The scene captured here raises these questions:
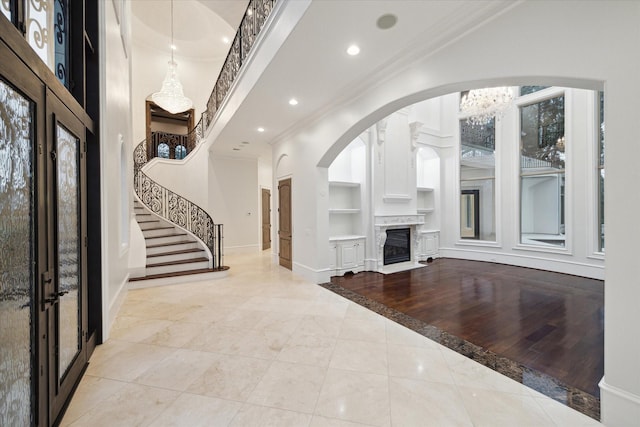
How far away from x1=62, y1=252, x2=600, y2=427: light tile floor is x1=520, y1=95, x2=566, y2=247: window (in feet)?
18.6

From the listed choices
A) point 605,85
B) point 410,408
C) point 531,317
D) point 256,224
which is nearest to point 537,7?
point 605,85

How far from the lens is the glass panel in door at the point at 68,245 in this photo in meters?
1.90

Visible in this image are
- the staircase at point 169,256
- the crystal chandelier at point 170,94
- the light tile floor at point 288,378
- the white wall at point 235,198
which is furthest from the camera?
the white wall at point 235,198

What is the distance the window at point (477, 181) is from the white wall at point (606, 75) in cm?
553

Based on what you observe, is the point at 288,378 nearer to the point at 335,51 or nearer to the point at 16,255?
the point at 16,255

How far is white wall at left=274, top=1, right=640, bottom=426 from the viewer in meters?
1.66

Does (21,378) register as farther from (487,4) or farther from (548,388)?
(487,4)

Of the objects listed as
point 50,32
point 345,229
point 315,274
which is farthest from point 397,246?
point 50,32

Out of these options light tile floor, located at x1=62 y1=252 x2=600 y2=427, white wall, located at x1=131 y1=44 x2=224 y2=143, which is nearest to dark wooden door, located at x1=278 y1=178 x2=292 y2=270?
light tile floor, located at x1=62 y1=252 x2=600 y2=427

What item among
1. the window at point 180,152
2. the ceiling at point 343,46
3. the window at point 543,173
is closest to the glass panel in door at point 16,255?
the ceiling at point 343,46

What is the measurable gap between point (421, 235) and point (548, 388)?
5.46 meters

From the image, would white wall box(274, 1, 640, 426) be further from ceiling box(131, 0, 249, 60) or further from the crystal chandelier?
ceiling box(131, 0, 249, 60)

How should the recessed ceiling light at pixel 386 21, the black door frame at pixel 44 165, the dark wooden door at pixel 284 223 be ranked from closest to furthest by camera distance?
the black door frame at pixel 44 165
the recessed ceiling light at pixel 386 21
the dark wooden door at pixel 284 223

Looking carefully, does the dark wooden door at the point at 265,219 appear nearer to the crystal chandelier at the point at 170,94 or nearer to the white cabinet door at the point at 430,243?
the crystal chandelier at the point at 170,94
